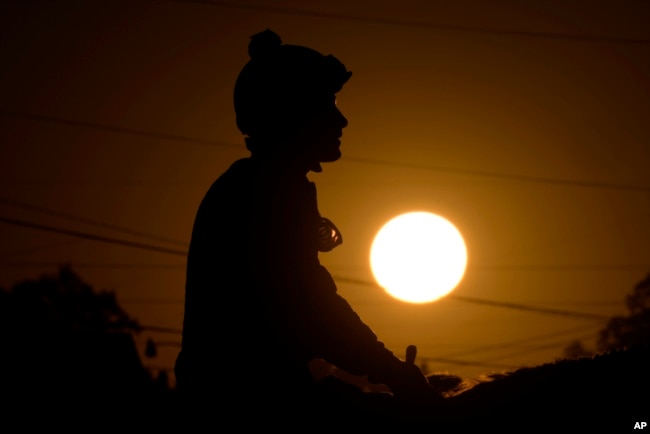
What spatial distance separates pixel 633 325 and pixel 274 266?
74.1 meters

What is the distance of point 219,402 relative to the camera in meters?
4.43

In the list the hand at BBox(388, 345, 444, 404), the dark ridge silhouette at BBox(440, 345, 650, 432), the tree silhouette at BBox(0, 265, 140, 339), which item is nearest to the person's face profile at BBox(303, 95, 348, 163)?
the hand at BBox(388, 345, 444, 404)

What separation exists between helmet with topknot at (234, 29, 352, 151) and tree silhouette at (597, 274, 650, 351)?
228 ft

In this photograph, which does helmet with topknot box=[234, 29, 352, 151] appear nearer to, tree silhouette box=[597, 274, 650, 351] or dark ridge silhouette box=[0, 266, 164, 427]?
dark ridge silhouette box=[0, 266, 164, 427]

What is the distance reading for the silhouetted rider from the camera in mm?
4375

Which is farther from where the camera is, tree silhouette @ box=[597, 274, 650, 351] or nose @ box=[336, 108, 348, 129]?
tree silhouette @ box=[597, 274, 650, 351]

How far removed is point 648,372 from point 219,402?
1.58 metres

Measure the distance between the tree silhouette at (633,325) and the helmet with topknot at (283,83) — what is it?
69.4 meters

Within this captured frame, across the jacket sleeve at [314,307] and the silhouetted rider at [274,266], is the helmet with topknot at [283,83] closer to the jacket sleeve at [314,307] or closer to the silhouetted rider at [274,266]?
the silhouetted rider at [274,266]

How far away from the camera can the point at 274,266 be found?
173 inches

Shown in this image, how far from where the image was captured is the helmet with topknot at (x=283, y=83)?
468 centimetres

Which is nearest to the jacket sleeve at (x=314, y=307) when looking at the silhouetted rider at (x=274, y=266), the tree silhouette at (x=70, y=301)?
the silhouetted rider at (x=274, y=266)

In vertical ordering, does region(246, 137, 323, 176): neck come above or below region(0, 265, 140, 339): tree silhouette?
below

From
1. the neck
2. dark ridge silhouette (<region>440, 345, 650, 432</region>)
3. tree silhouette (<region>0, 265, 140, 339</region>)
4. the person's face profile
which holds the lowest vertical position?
dark ridge silhouette (<region>440, 345, 650, 432</region>)
